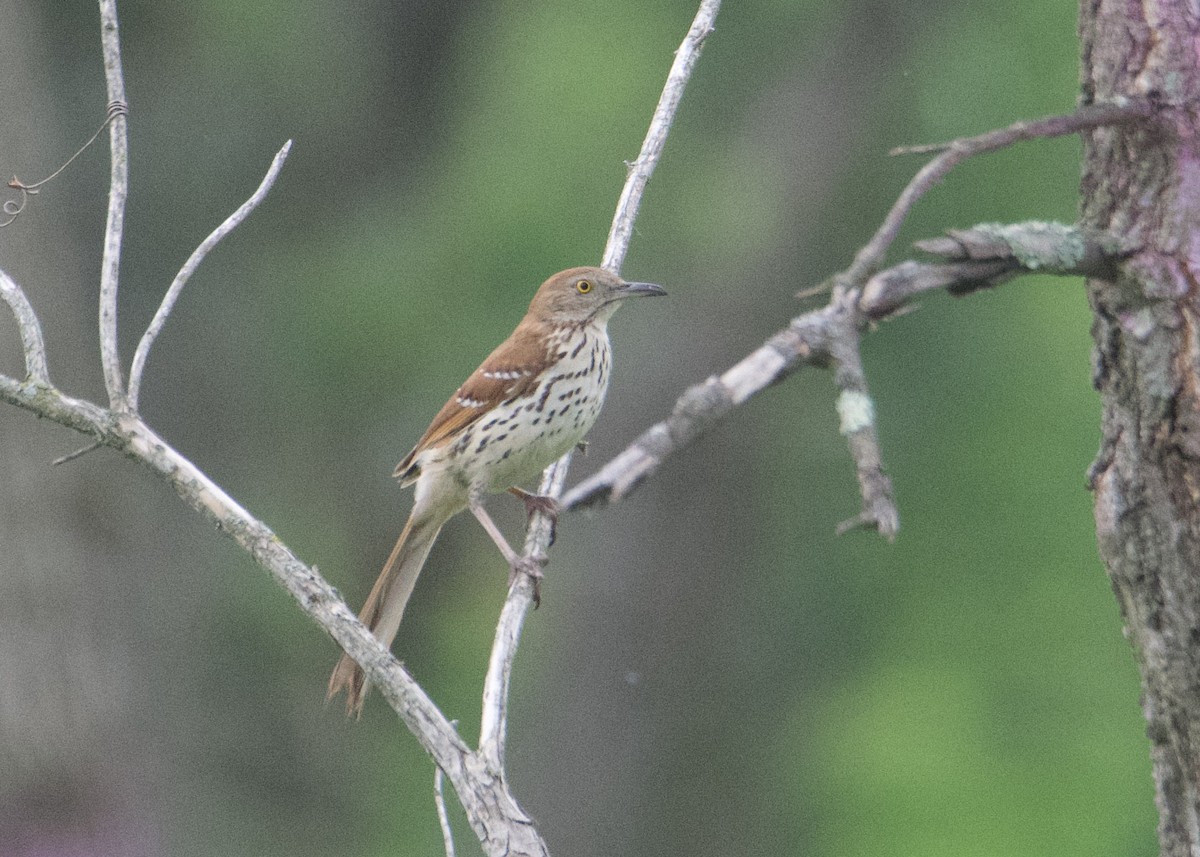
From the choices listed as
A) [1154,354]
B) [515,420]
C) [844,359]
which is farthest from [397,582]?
[844,359]


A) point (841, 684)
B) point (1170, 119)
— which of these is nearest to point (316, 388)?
point (841, 684)

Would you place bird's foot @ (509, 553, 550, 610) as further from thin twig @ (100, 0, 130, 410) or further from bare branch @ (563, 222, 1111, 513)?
bare branch @ (563, 222, 1111, 513)

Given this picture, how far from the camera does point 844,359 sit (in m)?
2.29

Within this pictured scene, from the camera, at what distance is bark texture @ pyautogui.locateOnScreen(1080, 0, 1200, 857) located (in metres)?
3.07

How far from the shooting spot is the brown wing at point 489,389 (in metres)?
5.01

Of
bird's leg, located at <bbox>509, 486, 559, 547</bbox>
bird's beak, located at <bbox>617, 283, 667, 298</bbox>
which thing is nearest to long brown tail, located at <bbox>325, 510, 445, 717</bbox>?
bird's leg, located at <bbox>509, 486, 559, 547</bbox>

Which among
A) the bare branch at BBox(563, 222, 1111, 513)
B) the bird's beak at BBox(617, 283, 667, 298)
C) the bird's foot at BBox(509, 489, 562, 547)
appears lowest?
the bare branch at BBox(563, 222, 1111, 513)

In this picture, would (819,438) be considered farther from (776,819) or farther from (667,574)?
(776,819)

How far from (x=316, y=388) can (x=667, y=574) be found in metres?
3.74

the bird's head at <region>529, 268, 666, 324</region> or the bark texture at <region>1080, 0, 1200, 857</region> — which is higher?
the bird's head at <region>529, 268, 666, 324</region>

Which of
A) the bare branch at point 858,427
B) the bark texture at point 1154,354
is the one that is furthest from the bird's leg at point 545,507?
the bare branch at point 858,427

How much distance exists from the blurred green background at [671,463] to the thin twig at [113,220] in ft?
21.2

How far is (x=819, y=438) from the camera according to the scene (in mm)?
11281

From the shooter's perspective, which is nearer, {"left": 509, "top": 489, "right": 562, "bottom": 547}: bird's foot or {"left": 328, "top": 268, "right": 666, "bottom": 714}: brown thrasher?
{"left": 509, "top": 489, "right": 562, "bottom": 547}: bird's foot
